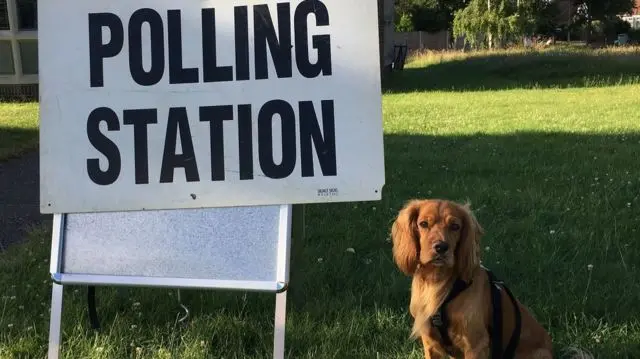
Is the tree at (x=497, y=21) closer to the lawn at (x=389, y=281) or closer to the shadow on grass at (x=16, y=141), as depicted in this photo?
the shadow on grass at (x=16, y=141)

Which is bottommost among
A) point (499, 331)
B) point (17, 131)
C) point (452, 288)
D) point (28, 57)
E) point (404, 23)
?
point (499, 331)

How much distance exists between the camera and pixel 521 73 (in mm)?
24156

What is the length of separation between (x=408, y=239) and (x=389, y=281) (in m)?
1.24

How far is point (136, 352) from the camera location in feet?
9.64

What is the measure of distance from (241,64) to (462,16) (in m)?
42.0

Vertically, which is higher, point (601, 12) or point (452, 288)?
point (601, 12)

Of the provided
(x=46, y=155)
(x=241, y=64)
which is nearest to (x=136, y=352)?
(x=46, y=155)

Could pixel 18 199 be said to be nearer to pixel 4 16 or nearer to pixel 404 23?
pixel 4 16

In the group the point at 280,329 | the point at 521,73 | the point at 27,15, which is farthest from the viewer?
the point at 521,73

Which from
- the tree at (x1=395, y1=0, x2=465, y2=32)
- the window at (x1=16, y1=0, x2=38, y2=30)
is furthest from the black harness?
the tree at (x1=395, y1=0, x2=465, y2=32)

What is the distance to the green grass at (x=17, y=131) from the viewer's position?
8885 mm

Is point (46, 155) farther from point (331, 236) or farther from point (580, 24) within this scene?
A: point (580, 24)

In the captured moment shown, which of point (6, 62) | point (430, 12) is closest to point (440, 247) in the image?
point (6, 62)

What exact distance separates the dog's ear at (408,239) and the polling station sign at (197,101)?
0.49 feet
